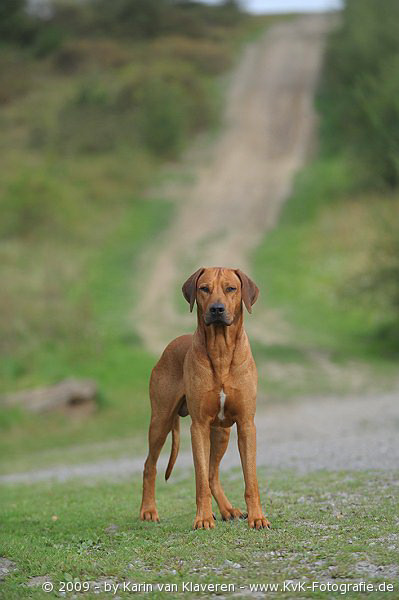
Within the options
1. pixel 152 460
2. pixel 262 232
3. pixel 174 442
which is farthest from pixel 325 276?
pixel 152 460

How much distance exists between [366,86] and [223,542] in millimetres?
33246

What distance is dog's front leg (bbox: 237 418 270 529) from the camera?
7.80 m

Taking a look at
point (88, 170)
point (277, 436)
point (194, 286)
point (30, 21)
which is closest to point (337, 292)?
point (277, 436)

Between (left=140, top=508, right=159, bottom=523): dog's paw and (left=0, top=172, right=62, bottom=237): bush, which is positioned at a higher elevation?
(left=0, top=172, right=62, bottom=237): bush

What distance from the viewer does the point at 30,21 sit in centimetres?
7081

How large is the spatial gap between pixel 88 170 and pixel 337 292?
18.8 m

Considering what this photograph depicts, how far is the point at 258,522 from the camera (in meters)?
7.76

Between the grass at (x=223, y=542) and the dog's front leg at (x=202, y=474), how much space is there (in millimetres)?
129

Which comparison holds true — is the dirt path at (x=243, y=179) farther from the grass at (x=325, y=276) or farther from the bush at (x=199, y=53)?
the bush at (x=199, y=53)

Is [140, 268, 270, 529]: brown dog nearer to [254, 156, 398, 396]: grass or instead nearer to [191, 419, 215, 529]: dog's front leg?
[191, 419, 215, 529]: dog's front leg

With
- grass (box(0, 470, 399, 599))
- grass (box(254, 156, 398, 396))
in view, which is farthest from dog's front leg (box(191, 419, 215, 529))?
grass (box(254, 156, 398, 396))

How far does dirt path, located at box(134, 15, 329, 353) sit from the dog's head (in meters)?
17.3

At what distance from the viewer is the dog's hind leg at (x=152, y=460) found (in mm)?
8727

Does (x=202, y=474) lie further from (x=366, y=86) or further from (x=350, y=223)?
(x=366, y=86)
